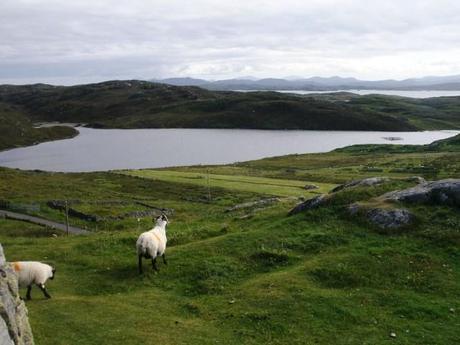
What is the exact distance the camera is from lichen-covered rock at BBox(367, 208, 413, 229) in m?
29.9

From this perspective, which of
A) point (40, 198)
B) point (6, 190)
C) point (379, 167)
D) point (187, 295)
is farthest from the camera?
point (379, 167)

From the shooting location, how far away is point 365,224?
101ft

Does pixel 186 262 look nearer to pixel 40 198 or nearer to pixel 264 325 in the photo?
pixel 264 325

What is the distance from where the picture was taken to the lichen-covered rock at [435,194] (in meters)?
30.9

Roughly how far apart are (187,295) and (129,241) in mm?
11225

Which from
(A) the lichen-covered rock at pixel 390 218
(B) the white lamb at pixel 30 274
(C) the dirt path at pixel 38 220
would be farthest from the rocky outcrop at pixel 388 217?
(C) the dirt path at pixel 38 220

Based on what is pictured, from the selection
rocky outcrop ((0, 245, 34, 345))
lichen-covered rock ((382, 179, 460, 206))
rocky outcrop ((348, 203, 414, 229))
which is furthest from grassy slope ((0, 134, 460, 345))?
rocky outcrop ((0, 245, 34, 345))

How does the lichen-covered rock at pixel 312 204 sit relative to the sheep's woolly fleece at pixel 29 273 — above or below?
above

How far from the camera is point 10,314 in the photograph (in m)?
14.3

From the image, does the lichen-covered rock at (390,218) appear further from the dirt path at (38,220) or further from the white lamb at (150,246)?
the dirt path at (38,220)

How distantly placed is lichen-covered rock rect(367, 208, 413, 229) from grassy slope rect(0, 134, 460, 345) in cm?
65

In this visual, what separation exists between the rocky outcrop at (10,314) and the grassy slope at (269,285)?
2637 mm

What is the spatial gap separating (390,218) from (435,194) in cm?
366

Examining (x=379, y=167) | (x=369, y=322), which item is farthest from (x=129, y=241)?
(x=379, y=167)
